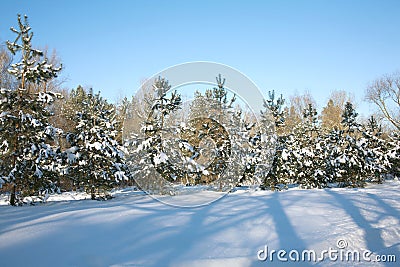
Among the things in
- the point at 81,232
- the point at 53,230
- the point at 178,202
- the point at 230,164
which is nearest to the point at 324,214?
the point at 178,202

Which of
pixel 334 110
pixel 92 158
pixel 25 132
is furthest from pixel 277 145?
pixel 334 110

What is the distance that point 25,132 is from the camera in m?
10.4

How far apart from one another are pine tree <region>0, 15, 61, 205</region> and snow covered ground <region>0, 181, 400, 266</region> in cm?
356

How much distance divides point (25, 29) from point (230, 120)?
11275 millimetres

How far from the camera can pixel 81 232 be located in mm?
5512

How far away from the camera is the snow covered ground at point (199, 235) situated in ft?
15.3

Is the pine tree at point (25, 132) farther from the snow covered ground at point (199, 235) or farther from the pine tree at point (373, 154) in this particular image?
the pine tree at point (373, 154)

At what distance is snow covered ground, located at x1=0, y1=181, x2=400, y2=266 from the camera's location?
184 inches

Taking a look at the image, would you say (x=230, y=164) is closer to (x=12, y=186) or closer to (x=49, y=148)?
(x=49, y=148)

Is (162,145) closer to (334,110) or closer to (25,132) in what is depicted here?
(25,132)

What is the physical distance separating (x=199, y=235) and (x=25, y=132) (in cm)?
861

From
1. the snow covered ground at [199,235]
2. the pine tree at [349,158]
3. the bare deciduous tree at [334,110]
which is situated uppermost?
the bare deciduous tree at [334,110]

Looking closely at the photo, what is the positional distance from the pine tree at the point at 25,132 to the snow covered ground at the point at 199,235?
140 inches

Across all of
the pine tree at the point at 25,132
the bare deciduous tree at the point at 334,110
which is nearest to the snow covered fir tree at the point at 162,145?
the pine tree at the point at 25,132
